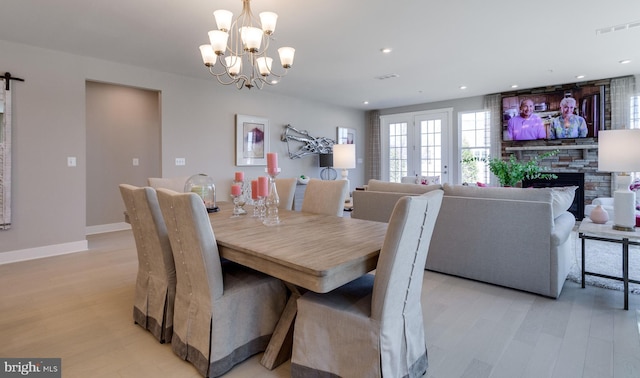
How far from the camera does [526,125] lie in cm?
636

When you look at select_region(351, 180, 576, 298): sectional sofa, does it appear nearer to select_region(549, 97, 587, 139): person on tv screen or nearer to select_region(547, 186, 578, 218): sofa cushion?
select_region(547, 186, 578, 218): sofa cushion

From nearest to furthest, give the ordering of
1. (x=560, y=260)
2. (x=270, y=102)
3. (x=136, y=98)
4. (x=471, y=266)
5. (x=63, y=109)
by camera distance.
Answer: (x=560, y=260), (x=471, y=266), (x=63, y=109), (x=136, y=98), (x=270, y=102)

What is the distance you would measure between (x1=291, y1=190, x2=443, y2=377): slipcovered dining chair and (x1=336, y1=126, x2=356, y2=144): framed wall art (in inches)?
250

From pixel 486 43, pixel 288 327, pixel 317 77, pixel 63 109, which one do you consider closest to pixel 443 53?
pixel 486 43

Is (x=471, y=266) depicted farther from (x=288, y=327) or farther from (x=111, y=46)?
(x=111, y=46)

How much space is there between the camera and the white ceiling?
2955mm

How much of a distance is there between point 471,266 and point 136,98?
5.67 m

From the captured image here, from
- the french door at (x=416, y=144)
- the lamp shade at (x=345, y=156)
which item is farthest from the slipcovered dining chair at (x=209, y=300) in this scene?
the french door at (x=416, y=144)

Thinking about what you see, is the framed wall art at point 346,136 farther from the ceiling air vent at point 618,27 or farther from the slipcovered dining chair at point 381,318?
the slipcovered dining chair at point 381,318

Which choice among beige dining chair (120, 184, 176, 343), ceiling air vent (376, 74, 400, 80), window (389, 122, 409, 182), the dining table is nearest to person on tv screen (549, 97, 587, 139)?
window (389, 122, 409, 182)

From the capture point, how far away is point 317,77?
5.29m

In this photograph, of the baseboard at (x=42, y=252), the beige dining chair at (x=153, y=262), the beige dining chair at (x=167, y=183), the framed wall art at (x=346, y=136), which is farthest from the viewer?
the framed wall art at (x=346, y=136)

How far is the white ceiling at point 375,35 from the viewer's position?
2955mm

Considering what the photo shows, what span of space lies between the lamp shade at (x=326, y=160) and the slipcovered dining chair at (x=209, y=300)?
530 centimetres
